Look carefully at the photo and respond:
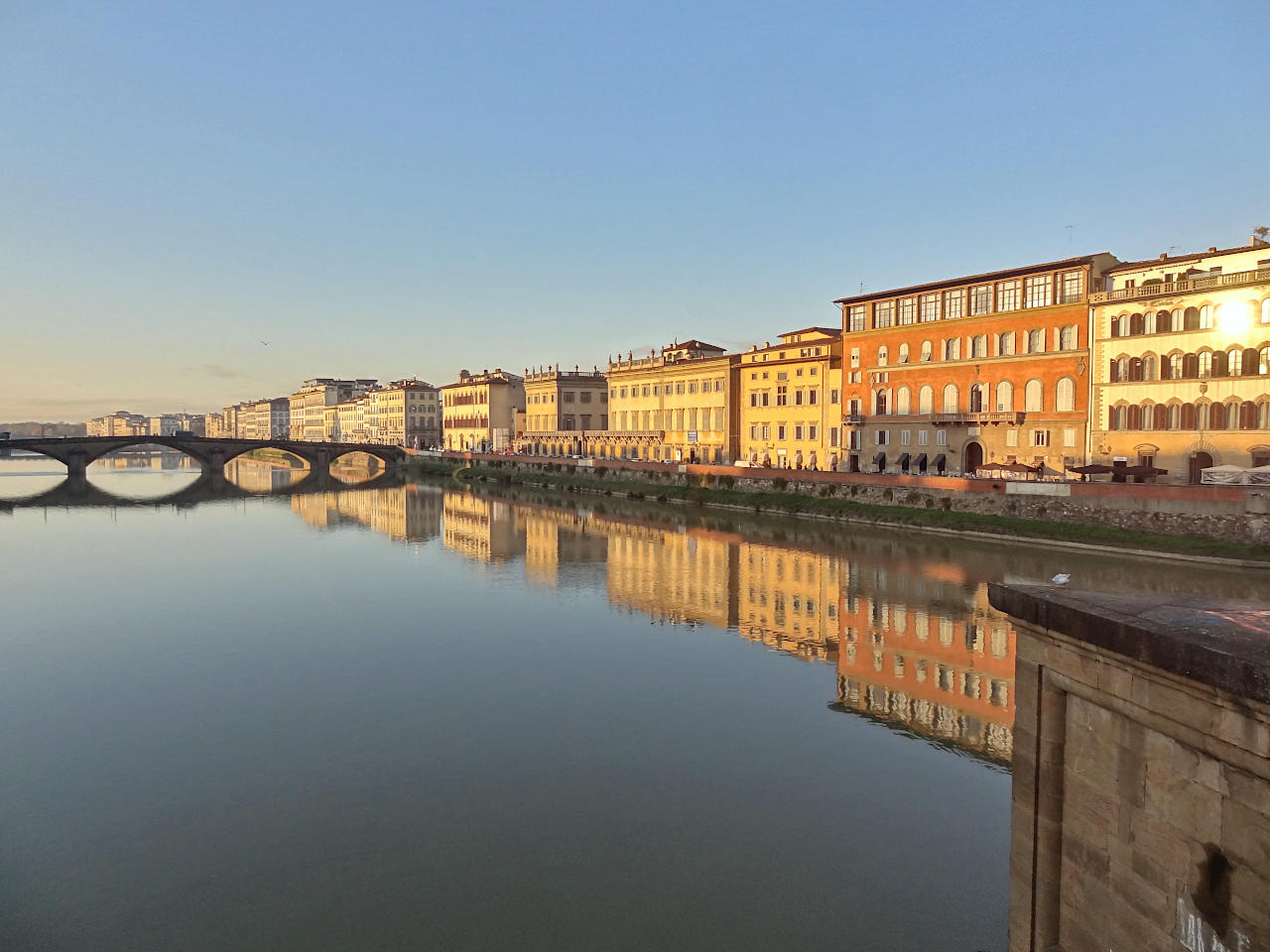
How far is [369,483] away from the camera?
87.9 metres

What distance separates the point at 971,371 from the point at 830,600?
28.1 m

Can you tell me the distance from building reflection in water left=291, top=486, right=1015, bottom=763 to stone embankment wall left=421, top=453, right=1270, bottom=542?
6473 millimetres

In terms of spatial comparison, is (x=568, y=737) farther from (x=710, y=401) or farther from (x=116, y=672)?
(x=710, y=401)

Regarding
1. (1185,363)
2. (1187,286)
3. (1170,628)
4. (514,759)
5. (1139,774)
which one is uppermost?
(1187,286)

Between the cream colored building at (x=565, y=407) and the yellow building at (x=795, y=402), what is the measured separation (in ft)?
97.3

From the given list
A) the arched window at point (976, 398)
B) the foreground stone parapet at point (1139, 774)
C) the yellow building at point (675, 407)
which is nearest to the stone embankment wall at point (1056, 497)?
the arched window at point (976, 398)

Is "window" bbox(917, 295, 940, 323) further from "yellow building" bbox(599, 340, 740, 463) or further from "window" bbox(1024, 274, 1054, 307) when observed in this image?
"yellow building" bbox(599, 340, 740, 463)

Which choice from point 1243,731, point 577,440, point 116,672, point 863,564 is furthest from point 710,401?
point 1243,731

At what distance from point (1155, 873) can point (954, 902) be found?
4.82 meters

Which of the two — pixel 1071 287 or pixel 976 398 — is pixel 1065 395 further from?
pixel 1071 287

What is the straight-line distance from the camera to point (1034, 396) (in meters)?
45.2

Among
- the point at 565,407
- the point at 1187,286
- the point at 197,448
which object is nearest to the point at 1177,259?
the point at 1187,286

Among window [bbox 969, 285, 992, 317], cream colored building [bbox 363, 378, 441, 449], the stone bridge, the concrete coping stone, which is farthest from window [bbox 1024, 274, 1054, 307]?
cream colored building [bbox 363, 378, 441, 449]

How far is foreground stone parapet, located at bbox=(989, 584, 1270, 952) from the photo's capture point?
4.62 metres
